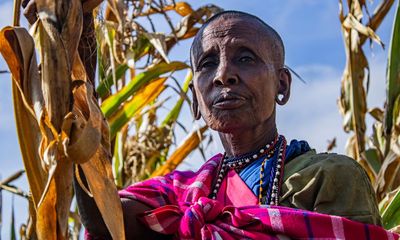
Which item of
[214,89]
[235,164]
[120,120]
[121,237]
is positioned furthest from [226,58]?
[120,120]

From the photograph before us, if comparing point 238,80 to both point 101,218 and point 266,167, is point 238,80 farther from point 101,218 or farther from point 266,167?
point 101,218

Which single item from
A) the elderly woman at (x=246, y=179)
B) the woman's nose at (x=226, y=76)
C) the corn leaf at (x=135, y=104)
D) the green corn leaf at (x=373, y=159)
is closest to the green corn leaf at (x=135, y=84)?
the corn leaf at (x=135, y=104)

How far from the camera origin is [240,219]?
169 centimetres

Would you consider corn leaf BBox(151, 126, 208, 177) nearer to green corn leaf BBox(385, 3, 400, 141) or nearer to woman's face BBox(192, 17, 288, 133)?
green corn leaf BBox(385, 3, 400, 141)

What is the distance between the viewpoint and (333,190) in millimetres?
1765

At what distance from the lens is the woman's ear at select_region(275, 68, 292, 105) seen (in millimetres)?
2027

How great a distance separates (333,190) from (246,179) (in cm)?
22

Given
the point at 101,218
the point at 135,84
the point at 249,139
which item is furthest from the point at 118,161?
the point at 101,218

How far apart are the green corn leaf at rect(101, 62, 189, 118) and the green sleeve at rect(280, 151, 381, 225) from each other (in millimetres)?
1404

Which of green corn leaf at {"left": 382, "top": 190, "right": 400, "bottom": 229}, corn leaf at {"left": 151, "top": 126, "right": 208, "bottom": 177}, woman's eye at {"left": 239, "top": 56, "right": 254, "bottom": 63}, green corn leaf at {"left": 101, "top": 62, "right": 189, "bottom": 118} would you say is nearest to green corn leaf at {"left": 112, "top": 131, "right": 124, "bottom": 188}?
corn leaf at {"left": 151, "top": 126, "right": 208, "bottom": 177}

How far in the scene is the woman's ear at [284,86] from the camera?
79.8 inches

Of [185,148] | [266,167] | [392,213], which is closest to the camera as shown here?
[266,167]

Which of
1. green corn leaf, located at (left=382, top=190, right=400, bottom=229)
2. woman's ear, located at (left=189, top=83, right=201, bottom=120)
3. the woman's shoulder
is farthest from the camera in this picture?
green corn leaf, located at (left=382, top=190, right=400, bottom=229)

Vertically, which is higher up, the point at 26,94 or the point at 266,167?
the point at 26,94
